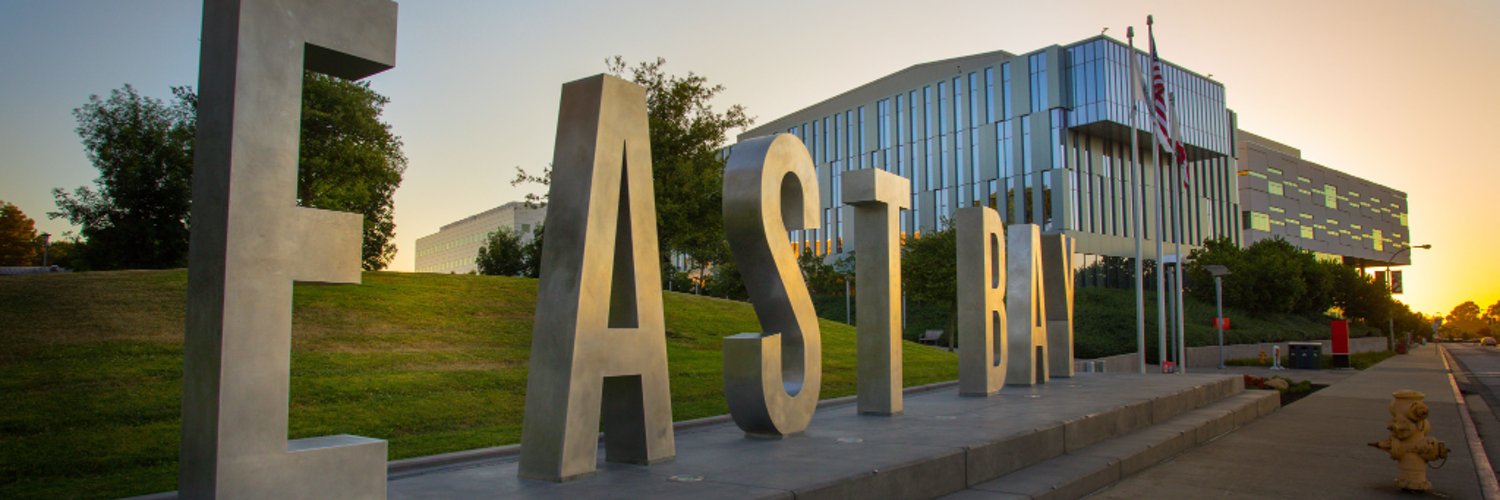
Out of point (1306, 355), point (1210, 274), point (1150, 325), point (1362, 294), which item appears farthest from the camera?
point (1362, 294)

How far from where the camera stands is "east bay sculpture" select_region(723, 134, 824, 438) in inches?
355

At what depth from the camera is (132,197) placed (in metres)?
27.1

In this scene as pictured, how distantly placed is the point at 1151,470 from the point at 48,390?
1315cm

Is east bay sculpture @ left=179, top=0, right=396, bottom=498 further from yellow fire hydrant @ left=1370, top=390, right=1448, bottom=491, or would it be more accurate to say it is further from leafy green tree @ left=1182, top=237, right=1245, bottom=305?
leafy green tree @ left=1182, top=237, right=1245, bottom=305

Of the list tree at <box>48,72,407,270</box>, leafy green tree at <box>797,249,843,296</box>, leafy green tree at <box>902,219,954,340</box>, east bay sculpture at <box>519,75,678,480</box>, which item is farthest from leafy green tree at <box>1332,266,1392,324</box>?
east bay sculpture at <box>519,75,678,480</box>

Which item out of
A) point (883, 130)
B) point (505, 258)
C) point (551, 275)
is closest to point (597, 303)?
point (551, 275)

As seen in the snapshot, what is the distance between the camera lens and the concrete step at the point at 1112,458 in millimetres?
8203

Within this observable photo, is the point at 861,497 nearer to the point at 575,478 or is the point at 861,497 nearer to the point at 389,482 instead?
the point at 575,478

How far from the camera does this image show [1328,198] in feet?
315

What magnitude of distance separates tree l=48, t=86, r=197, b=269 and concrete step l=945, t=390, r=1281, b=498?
26.6 metres

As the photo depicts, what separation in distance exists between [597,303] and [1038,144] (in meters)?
55.1

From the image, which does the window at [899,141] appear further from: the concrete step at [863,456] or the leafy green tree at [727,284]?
the concrete step at [863,456]

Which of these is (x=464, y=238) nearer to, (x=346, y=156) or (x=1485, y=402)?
(x=346, y=156)

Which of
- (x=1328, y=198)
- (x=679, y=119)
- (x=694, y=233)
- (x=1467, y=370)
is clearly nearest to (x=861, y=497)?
(x=694, y=233)
